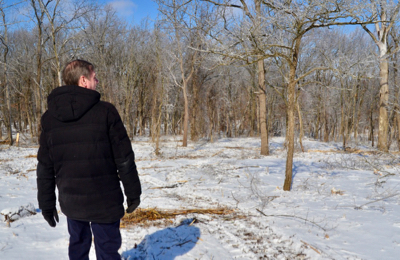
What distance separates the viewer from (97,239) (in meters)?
2.13

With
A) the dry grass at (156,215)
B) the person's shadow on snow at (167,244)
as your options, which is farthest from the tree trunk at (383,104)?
the person's shadow on snow at (167,244)

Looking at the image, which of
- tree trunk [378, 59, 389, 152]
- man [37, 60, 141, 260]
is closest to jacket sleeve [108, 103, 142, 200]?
man [37, 60, 141, 260]

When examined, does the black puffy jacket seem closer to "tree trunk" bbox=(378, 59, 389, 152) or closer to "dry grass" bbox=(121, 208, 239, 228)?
"dry grass" bbox=(121, 208, 239, 228)

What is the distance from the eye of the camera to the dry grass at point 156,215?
4.04 meters

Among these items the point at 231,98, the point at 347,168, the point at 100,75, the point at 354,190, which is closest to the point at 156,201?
the point at 354,190

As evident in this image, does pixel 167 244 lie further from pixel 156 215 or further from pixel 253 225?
pixel 253 225

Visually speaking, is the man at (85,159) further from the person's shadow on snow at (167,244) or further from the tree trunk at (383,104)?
the tree trunk at (383,104)

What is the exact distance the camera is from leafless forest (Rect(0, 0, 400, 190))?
17.6ft

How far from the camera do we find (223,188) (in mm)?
6641

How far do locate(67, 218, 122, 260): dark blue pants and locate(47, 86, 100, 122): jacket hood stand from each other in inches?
35.0

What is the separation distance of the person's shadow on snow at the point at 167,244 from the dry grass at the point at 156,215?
0.37 metres

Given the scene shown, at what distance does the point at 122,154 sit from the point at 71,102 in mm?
543

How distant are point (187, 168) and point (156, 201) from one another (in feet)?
13.4

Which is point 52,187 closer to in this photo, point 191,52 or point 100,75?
point 191,52
